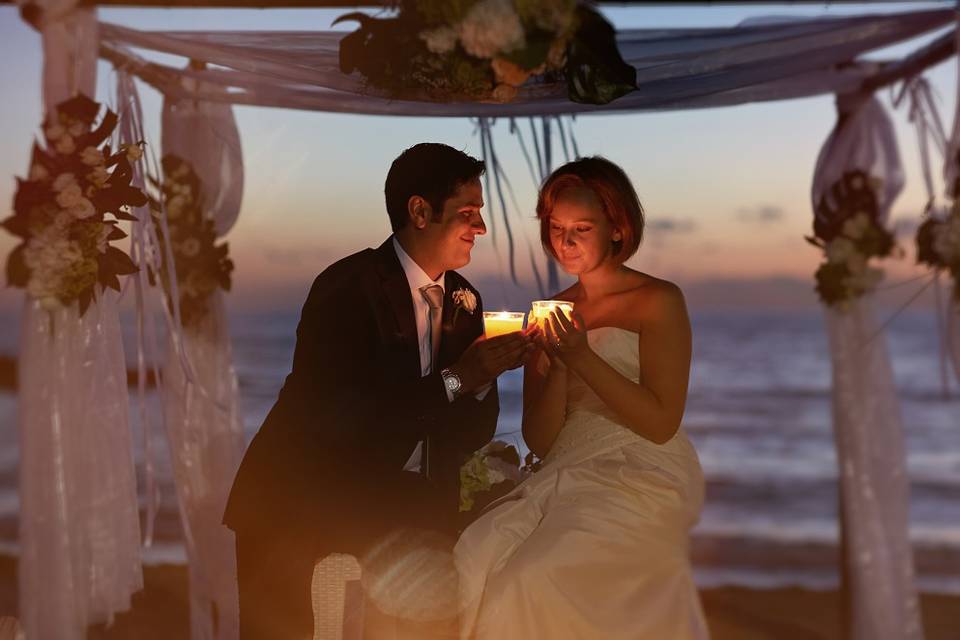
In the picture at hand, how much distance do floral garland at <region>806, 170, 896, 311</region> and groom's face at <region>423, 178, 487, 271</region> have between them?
4.93 ft

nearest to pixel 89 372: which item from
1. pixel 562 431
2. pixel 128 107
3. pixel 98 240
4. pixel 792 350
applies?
pixel 98 240

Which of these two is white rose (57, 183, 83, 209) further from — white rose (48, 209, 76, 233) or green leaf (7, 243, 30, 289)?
green leaf (7, 243, 30, 289)

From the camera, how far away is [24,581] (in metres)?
3.14

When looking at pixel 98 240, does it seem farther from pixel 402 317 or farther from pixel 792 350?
pixel 792 350

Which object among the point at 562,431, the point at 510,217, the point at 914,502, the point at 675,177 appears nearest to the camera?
the point at 562,431

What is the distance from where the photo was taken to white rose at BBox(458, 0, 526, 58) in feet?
9.12

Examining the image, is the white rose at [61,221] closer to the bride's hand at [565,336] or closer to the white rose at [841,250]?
the bride's hand at [565,336]

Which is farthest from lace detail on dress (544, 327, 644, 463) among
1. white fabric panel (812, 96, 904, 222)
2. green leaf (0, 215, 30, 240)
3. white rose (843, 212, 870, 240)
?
green leaf (0, 215, 30, 240)

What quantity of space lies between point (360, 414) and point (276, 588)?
65 centimetres

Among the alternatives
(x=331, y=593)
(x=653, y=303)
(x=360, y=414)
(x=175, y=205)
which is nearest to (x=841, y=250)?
(x=653, y=303)

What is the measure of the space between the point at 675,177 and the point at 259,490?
8.72 meters

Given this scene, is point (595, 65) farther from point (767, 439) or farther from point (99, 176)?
point (767, 439)

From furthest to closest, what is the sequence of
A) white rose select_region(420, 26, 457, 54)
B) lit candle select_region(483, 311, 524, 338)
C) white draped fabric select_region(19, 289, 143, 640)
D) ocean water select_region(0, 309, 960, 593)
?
ocean water select_region(0, 309, 960, 593) < white draped fabric select_region(19, 289, 143, 640) < lit candle select_region(483, 311, 524, 338) < white rose select_region(420, 26, 457, 54)

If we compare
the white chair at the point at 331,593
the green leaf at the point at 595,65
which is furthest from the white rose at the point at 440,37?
the white chair at the point at 331,593
